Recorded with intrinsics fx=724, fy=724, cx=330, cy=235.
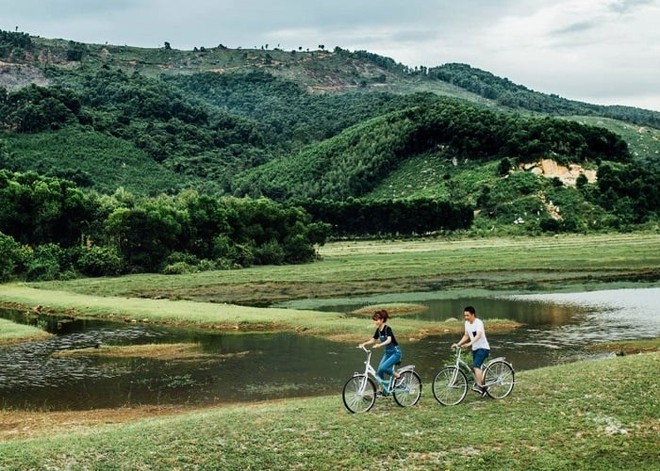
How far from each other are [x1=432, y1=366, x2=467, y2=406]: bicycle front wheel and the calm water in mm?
7770

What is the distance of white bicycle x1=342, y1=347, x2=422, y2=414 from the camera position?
64.1 feet

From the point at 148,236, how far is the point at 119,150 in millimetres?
100523

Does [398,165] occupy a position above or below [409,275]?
above

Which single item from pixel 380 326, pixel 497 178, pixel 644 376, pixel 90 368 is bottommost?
pixel 90 368

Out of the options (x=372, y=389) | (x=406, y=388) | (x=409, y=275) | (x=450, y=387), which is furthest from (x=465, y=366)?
(x=409, y=275)

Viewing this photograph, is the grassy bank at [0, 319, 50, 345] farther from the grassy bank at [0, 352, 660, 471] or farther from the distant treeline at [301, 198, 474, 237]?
the distant treeline at [301, 198, 474, 237]

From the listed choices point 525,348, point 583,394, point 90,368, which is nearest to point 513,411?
point 583,394

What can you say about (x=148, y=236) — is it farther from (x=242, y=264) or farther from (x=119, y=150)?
(x=119, y=150)

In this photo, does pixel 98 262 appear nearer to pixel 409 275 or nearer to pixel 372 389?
pixel 409 275

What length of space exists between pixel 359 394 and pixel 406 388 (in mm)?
1347

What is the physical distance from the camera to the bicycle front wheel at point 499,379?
20.2 m

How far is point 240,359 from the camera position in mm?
34312

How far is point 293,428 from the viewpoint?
18219mm

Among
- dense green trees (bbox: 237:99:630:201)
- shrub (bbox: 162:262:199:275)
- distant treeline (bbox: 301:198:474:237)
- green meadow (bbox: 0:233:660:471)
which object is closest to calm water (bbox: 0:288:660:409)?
green meadow (bbox: 0:233:660:471)
